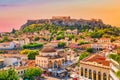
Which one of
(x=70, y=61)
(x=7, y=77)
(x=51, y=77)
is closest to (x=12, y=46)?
(x=70, y=61)

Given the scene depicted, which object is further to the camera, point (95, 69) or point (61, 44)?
point (61, 44)

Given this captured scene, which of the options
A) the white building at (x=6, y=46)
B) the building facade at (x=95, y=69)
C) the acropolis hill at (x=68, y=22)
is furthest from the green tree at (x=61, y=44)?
the building facade at (x=95, y=69)

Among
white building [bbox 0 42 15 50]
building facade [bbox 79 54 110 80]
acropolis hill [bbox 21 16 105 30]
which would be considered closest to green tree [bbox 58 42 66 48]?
white building [bbox 0 42 15 50]

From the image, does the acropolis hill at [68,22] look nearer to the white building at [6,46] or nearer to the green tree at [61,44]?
the green tree at [61,44]

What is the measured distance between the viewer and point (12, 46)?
19.9m

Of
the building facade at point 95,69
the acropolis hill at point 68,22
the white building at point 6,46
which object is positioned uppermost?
the acropolis hill at point 68,22

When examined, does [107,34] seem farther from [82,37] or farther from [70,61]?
[70,61]

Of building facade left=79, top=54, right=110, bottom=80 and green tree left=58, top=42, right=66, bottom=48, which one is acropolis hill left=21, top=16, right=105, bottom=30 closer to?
green tree left=58, top=42, right=66, bottom=48

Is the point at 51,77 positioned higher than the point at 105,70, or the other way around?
the point at 105,70

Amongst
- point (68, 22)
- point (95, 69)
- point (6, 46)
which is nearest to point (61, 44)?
point (6, 46)

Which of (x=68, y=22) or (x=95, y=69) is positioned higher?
(x=68, y=22)

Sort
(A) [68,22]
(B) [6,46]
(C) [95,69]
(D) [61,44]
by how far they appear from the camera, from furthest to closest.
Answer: (A) [68,22] → (B) [6,46] → (D) [61,44] → (C) [95,69]

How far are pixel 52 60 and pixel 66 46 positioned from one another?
654 centimetres

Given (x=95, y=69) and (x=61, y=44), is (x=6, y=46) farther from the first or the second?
(x=95, y=69)
